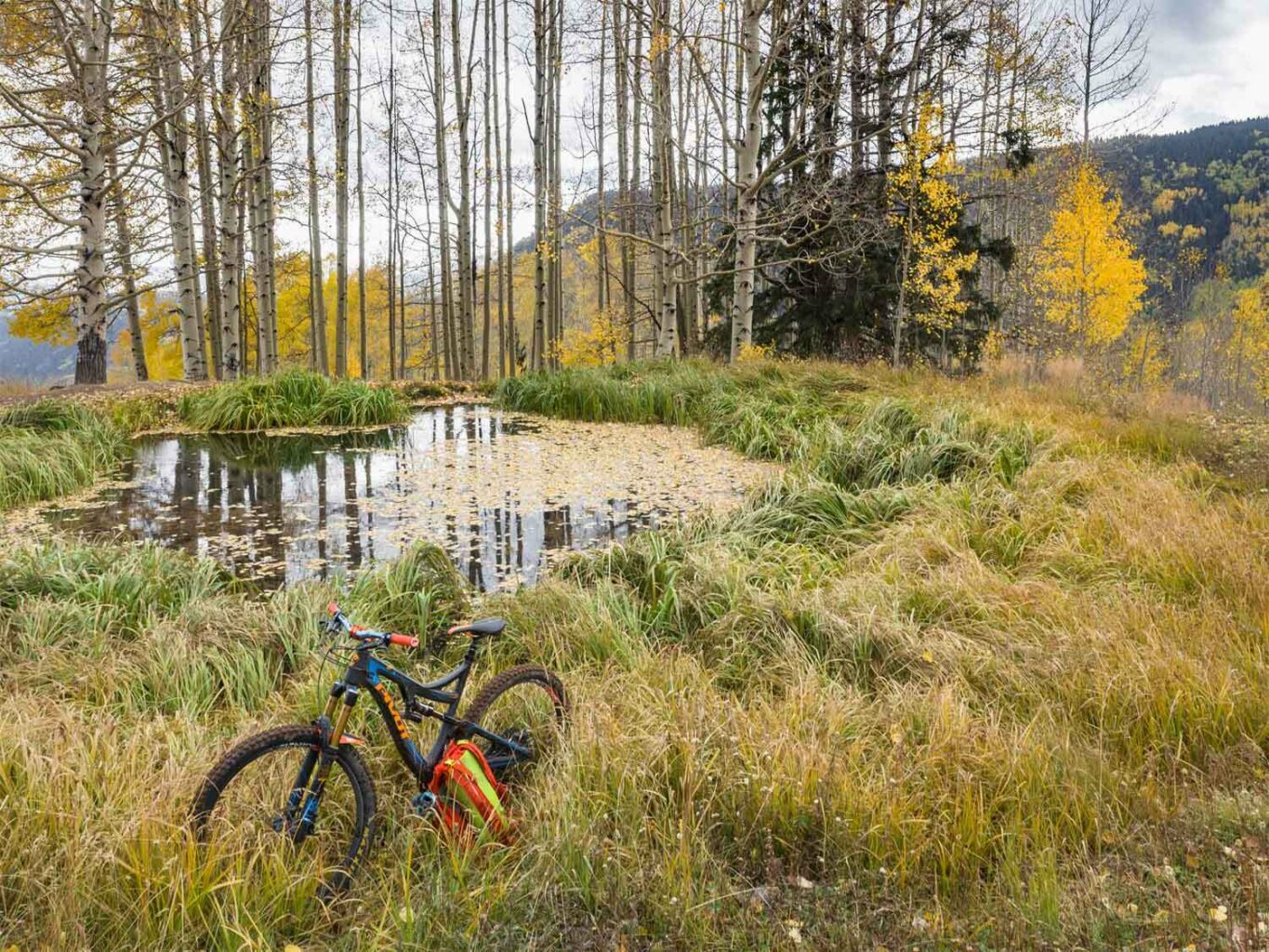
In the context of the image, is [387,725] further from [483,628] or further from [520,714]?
[520,714]

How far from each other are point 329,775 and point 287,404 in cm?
851

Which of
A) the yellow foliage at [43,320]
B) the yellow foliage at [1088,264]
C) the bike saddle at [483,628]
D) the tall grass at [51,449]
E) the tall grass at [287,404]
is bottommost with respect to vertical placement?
the bike saddle at [483,628]

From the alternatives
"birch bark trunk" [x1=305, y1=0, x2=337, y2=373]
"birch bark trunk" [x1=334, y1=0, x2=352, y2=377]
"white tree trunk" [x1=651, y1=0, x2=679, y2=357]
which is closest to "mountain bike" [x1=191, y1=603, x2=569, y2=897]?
"white tree trunk" [x1=651, y1=0, x2=679, y2=357]

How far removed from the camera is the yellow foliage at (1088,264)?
1546 cm

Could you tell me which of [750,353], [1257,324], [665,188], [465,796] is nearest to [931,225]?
[750,353]

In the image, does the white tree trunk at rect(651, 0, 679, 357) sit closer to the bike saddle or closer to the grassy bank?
the grassy bank

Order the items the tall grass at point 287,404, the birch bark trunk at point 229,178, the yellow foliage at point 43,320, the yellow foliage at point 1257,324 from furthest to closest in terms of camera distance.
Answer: the yellow foliage at point 1257,324 < the yellow foliage at point 43,320 < the birch bark trunk at point 229,178 < the tall grass at point 287,404

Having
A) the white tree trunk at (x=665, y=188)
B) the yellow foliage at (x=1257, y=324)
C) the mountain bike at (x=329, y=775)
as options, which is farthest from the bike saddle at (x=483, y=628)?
the yellow foliage at (x=1257, y=324)

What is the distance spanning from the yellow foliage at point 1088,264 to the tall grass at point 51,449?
55.8 feet

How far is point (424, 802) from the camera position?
2055 mm

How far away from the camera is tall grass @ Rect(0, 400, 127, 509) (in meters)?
5.98

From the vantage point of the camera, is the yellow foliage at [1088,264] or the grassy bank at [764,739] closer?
the grassy bank at [764,739]

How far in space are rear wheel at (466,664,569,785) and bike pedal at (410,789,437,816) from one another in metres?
0.24

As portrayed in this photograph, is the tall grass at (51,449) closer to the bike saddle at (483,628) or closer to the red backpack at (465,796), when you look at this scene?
the bike saddle at (483,628)
